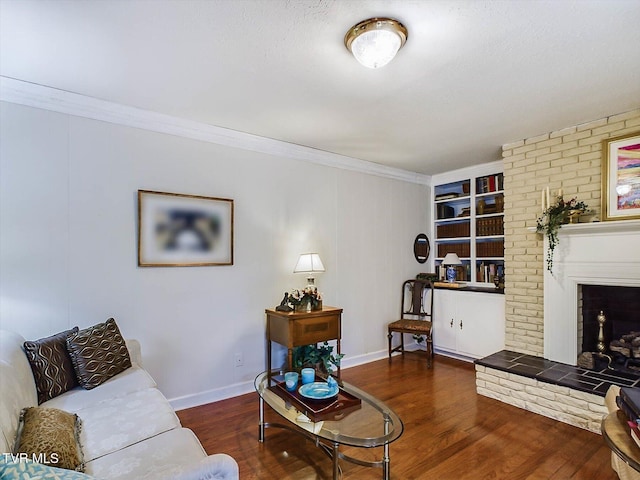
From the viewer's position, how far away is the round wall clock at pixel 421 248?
495 centimetres

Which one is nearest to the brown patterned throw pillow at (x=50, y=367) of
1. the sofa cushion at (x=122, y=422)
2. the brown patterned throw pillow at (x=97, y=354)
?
the brown patterned throw pillow at (x=97, y=354)

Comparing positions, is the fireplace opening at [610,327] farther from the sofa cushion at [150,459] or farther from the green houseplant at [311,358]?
the sofa cushion at [150,459]

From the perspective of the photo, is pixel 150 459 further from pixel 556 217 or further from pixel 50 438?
pixel 556 217

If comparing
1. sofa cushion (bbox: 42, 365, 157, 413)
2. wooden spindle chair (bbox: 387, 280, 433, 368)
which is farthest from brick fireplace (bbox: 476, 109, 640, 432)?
sofa cushion (bbox: 42, 365, 157, 413)

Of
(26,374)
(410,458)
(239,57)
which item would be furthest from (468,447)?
(239,57)

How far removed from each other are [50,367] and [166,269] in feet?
3.56

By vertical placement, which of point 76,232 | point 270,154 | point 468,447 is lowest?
point 468,447

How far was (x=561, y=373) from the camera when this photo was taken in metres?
2.96

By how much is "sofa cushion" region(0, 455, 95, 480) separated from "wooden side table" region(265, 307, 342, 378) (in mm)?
2251

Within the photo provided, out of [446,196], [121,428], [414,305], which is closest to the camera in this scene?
[121,428]

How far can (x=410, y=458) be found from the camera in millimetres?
2230

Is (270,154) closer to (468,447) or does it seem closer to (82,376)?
(82,376)

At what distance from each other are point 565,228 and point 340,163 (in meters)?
2.35

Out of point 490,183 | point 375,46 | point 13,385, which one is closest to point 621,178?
point 490,183
